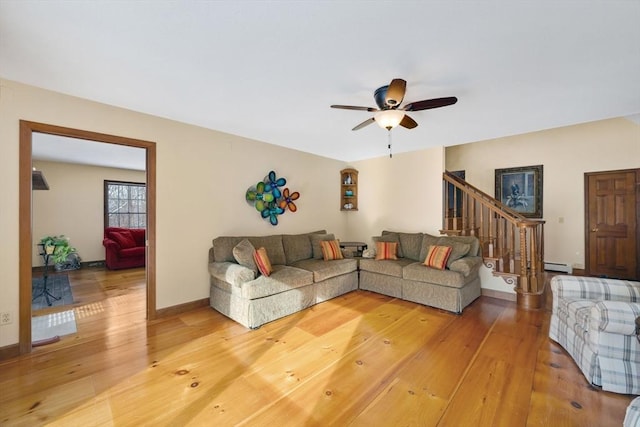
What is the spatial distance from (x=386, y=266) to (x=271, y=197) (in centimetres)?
211

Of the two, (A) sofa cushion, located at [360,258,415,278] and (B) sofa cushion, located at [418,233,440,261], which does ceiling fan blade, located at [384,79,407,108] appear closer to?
(A) sofa cushion, located at [360,258,415,278]

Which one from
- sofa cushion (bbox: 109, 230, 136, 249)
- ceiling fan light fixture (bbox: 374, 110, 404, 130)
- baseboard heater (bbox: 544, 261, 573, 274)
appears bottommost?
baseboard heater (bbox: 544, 261, 573, 274)

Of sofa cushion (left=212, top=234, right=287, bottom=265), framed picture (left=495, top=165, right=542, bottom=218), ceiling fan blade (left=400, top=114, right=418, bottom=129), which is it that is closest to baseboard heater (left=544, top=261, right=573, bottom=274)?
framed picture (left=495, top=165, right=542, bottom=218)

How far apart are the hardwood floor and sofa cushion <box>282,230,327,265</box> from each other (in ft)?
3.83

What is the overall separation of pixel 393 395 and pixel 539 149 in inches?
242

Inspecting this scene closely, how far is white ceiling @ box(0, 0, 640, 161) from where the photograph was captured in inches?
61.4

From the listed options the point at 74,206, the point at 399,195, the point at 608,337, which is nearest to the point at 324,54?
the point at 608,337

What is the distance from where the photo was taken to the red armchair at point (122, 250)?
19.2 ft

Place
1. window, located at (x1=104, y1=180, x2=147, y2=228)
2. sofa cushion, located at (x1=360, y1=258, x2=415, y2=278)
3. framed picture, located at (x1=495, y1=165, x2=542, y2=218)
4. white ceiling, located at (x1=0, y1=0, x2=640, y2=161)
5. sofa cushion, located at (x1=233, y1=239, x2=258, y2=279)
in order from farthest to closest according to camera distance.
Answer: window, located at (x1=104, y1=180, x2=147, y2=228) < framed picture, located at (x1=495, y1=165, x2=542, y2=218) < sofa cushion, located at (x1=360, y1=258, x2=415, y2=278) < sofa cushion, located at (x1=233, y1=239, x2=258, y2=279) < white ceiling, located at (x1=0, y1=0, x2=640, y2=161)

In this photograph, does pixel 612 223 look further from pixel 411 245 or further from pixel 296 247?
pixel 296 247

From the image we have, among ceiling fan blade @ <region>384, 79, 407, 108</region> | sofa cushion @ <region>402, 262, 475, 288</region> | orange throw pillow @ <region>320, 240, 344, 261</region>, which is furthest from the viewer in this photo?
orange throw pillow @ <region>320, 240, 344, 261</region>

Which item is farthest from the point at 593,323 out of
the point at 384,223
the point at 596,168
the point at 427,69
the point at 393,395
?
the point at 596,168

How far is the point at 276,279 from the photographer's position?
10.8ft

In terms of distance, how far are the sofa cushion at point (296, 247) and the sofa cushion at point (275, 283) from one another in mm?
519
